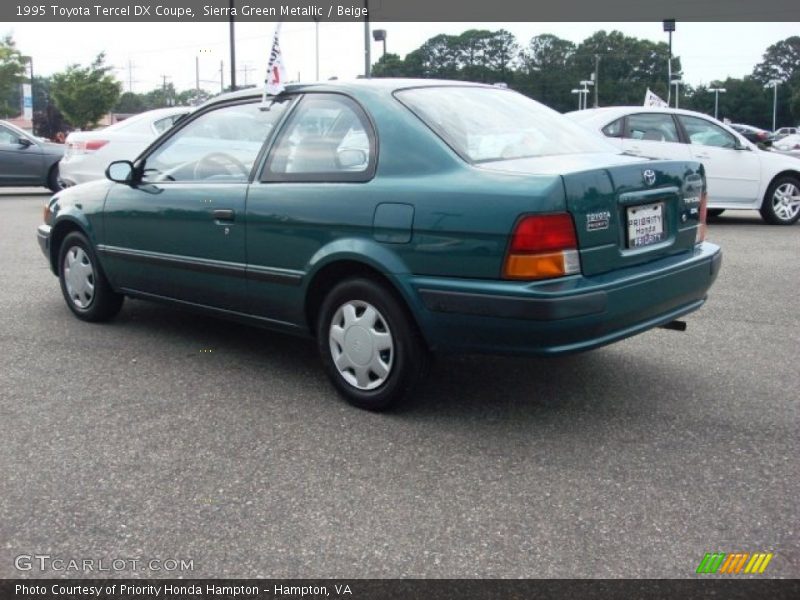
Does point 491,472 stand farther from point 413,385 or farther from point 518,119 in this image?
point 518,119

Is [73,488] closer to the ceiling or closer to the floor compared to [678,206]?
closer to the floor

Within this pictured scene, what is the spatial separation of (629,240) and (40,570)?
8.70 feet

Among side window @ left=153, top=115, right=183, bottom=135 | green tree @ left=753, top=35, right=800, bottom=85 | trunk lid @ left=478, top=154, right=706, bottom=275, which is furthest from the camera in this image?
green tree @ left=753, top=35, right=800, bottom=85

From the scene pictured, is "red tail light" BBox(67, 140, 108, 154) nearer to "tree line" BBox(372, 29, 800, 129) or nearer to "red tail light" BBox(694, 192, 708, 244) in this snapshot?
"red tail light" BBox(694, 192, 708, 244)

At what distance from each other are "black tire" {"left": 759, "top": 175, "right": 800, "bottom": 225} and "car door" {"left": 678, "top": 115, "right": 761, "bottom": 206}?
21cm

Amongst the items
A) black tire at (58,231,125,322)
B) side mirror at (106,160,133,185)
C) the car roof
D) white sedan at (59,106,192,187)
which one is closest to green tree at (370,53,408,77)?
white sedan at (59,106,192,187)

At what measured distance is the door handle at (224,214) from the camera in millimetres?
4641

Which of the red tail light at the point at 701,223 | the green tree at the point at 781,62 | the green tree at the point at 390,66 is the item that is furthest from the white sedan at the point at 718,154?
the green tree at the point at 781,62

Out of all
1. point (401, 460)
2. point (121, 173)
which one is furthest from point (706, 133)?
point (401, 460)

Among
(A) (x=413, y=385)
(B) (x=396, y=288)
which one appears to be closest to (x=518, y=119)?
(B) (x=396, y=288)

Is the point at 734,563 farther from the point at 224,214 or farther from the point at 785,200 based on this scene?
the point at 785,200

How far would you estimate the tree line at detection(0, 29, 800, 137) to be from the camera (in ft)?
133

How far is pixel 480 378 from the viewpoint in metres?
4.73

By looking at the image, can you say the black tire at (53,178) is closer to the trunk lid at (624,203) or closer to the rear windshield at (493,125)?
→ the rear windshield at (493,125)
